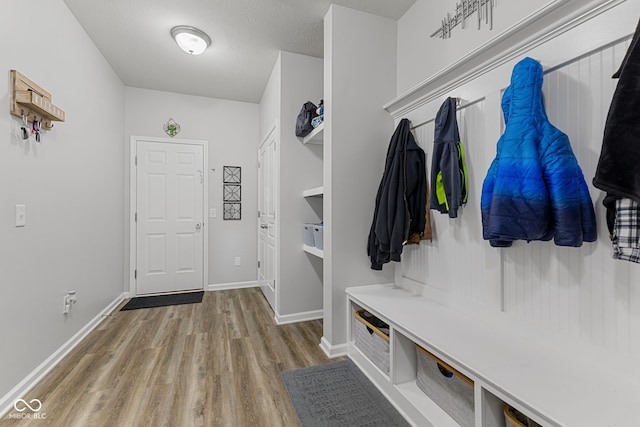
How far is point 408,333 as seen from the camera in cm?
143

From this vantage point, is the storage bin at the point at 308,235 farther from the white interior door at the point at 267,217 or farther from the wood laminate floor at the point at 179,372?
the wood laminate floor at the point at 179,372

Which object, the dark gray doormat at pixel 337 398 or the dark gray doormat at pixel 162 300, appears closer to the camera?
the dark gray doormat at pixel 337 398

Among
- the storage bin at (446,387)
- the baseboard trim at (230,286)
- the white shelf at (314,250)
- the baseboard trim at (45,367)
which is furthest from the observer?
the baseboard trim at (230,286)

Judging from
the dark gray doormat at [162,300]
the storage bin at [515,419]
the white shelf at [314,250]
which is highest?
the white shelf at [314,250]

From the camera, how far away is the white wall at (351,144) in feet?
6.94

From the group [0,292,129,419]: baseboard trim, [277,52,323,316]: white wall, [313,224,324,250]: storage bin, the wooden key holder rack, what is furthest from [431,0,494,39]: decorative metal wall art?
[0,292,129,419]: baseboard trim

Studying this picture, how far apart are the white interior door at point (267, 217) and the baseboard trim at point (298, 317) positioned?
28 cm

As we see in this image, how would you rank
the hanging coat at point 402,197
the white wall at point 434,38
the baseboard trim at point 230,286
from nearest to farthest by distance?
the white wall at point 434,38 < the hanging coat at point 402,197 < the baseboard trim at point 230,286

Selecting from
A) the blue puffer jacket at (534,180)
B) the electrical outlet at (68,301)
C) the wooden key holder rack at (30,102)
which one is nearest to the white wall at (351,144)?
the blue puffer jacket at (534,180)

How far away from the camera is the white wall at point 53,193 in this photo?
5.28 ft

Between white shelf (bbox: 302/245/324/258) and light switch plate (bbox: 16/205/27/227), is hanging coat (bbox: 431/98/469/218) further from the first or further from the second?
light switch plate (bbox: 16/205/27/227)

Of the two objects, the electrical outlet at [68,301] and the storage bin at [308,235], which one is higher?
the storage bin at [308,235]

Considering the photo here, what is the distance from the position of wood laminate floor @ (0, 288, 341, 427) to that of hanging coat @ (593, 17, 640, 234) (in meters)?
1.64

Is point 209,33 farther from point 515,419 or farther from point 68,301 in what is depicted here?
point 515,419
